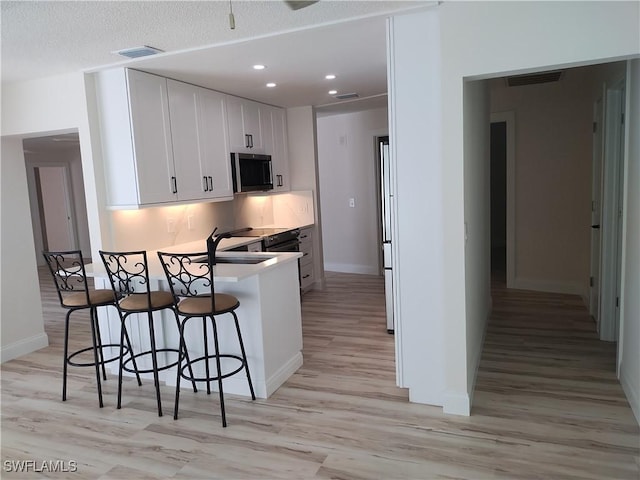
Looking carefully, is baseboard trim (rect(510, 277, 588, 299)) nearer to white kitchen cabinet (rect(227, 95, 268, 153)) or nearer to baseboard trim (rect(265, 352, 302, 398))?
baseboard trim (rect(265, 352, 302, 398))

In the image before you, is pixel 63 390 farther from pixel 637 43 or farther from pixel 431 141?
pixel 637 43

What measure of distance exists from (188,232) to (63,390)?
6.93 feet

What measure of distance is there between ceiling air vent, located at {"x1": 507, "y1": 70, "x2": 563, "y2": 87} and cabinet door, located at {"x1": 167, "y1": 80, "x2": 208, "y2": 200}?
10.5 feet

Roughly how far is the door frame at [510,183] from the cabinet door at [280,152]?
263cm

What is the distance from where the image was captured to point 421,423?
2.78m

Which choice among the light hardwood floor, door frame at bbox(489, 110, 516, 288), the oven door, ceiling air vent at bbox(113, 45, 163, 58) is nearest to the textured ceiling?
ceiling air vent at bbox(113, 45, 163, 58)

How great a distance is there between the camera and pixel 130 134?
3783mm

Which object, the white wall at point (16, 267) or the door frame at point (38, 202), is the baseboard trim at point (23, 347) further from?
the door frame at point (38, 202)

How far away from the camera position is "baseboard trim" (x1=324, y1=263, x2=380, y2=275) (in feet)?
24.0

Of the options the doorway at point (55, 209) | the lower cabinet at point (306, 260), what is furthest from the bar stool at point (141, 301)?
the doorway at point (55, 209)

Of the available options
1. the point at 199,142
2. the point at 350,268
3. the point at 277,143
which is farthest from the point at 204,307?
the point at 350,268

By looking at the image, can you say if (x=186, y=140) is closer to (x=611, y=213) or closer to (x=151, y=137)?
(x=151, y=137)

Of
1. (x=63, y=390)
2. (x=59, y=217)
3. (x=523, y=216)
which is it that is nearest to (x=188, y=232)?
(x=63, y=390)

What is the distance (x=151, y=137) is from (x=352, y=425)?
2.80m
